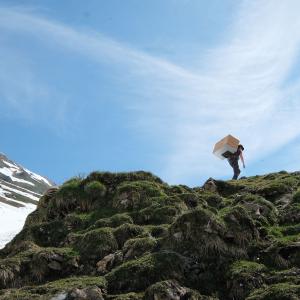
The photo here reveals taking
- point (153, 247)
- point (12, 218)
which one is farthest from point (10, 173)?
point (153, 247)

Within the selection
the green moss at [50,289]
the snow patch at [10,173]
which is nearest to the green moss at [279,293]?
the green moss at [50,289]

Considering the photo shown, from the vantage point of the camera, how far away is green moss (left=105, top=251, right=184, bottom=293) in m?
12.5

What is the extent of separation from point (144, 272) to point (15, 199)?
125367mm

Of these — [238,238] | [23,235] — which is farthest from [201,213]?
[23,235]

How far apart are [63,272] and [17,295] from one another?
2.39 meters

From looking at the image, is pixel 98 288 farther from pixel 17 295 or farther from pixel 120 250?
pixel 120 250

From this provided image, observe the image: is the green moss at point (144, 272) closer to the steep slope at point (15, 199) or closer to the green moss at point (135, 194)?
the green moss at point (135, 194)

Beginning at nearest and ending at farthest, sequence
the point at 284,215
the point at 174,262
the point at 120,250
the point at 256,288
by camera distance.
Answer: the point at 256,288
the point at 174,262
the point at 120,250
the point at 284,215

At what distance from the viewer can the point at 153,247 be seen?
1438 cm

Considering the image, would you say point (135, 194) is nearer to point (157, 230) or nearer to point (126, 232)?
point (157, 230)

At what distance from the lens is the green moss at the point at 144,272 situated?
41.1 ft

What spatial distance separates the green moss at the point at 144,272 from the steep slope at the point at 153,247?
0.08ft

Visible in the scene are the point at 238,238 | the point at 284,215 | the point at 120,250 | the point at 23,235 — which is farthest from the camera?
the point at 23,235

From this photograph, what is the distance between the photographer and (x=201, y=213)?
14.1 meters
